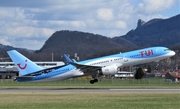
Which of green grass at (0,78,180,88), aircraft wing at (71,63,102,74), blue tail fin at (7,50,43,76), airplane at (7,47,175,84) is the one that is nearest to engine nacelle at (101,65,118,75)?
airplane at (7,47,175,84)

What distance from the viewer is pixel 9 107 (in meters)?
25.1

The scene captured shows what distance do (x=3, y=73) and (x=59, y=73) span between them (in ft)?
317

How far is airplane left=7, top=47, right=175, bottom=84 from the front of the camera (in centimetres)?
5147

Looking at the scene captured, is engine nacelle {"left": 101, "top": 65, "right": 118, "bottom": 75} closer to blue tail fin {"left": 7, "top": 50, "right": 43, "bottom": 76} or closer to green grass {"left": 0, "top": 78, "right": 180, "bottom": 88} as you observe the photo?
green grass {"left": 0, "top": 78, "right": 180, "bottom": 88}

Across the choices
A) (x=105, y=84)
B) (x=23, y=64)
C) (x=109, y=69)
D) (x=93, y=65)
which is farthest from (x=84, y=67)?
(x=105, y=84)

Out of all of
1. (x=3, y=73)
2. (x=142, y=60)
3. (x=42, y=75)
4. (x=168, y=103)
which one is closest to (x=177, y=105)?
(x=168, y=103)

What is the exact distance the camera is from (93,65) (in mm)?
52781

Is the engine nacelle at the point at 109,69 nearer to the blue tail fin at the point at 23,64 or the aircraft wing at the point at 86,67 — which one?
the aircraft wing at the point at 86,67

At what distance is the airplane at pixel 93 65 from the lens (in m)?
51.5

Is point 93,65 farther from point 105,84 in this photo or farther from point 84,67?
point 105,84

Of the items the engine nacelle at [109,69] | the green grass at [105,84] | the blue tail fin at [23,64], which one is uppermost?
the blue tail fin at [23,64]

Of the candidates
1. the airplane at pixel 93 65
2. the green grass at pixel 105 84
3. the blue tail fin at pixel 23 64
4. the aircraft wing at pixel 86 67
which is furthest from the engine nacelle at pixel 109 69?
the blue tail fin at pixel 23 64

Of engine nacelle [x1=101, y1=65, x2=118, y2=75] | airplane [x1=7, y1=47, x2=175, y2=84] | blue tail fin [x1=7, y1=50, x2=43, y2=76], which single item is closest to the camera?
engine nacelle [x1=101, y1=65, x2=118, y2=75]

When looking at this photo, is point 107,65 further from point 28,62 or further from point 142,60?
point 28,62
